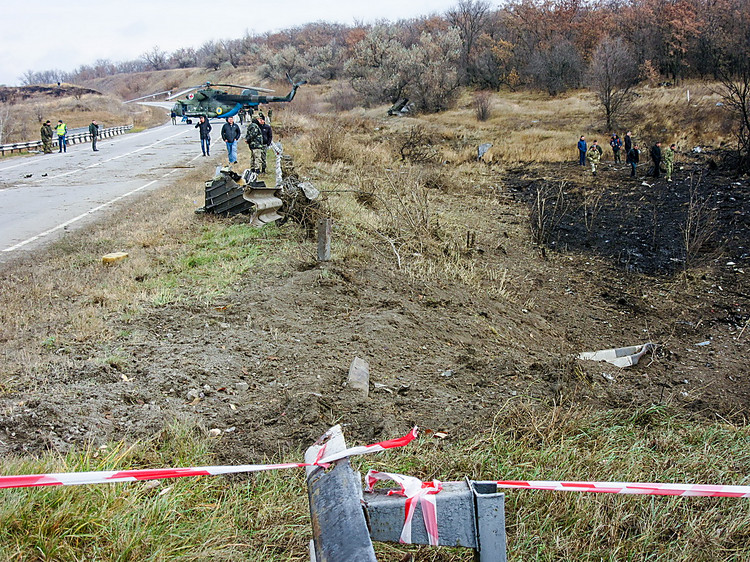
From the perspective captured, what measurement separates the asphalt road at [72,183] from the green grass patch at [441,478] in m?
7.44

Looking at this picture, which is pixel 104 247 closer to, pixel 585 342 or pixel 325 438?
pixel 585 342

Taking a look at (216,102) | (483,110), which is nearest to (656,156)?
(216,102)

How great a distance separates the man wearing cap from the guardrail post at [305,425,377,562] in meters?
28.5

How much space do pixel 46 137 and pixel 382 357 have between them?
85.1ft

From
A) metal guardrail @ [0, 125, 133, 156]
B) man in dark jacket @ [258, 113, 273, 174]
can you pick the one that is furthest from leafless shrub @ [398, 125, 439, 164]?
metal guardrail @ [0, 125, 133, 156]

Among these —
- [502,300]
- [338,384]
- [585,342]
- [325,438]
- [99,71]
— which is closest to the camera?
[325,438]

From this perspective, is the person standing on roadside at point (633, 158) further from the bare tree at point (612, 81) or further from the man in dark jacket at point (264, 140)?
the bare tree at point (612, 81)

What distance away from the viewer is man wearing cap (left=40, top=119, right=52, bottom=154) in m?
25.8

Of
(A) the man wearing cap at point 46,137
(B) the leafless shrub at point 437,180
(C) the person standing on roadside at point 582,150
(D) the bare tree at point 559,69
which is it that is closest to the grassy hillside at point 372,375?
(B) the leafless shrub at point 437,180

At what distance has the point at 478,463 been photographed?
3525 millimetres

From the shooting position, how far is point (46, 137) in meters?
26.0

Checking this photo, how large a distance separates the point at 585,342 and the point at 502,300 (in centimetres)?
126

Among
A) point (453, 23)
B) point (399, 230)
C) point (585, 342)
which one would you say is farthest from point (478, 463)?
point (453, 23)

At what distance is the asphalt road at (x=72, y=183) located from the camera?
1101 cm
